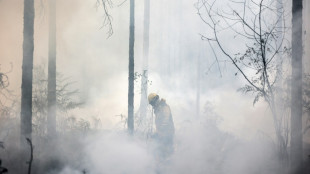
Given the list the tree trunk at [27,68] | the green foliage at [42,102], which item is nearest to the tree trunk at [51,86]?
the green foliage at [42,102]

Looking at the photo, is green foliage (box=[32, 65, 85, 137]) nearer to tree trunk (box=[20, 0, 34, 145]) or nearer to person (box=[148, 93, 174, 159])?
tree trunk (box=[20, 0, 34, 145])

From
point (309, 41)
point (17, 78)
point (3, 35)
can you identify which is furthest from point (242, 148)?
point (3, 35)

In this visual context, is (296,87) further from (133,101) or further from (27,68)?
(27,68)

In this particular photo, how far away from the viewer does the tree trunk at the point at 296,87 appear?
18.6 feet

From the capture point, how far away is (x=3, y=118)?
29.3 ft

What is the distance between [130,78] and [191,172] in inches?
151

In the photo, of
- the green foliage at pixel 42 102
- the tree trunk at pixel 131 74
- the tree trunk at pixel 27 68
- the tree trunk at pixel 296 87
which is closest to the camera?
the tree trunk at pixel 296 87

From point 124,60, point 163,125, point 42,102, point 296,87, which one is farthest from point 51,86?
point 124,60

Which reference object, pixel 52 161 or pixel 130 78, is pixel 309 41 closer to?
pixel 130 78

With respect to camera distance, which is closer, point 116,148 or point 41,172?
point 41,172

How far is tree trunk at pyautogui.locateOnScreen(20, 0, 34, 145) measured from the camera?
6.65 m

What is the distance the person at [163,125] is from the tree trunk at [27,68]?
3.21m

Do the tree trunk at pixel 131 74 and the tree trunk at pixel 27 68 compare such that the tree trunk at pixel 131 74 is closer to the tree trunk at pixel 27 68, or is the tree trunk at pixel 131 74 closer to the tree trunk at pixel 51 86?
the tree trunk at pixel 51 86

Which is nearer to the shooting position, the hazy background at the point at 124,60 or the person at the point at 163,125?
the person at the point at 163,125
